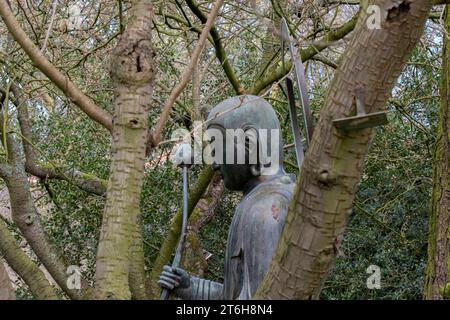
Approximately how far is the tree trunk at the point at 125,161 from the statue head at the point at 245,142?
0.52 meters

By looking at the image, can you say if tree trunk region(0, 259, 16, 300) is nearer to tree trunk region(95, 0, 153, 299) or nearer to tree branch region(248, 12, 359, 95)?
tree trunk region(95, 0, 153, 299)

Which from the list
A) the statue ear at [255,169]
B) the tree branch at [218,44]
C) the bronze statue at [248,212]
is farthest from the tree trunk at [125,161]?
the tree branch at [218,44]

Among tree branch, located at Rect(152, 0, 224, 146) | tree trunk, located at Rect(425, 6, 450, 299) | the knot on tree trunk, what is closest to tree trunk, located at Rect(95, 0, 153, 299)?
the knot on tree trunk

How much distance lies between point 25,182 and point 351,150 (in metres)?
3.67

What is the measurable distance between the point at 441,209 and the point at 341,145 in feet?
10.1

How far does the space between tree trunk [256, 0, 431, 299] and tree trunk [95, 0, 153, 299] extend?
2.56ft

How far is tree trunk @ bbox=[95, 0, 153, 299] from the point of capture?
2607 millimetres

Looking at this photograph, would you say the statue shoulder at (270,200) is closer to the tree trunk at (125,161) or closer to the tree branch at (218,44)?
the tree trunk at (125,161)

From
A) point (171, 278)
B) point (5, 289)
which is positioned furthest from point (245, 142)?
point (5, 289)

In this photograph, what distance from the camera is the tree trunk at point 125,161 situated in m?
2.61

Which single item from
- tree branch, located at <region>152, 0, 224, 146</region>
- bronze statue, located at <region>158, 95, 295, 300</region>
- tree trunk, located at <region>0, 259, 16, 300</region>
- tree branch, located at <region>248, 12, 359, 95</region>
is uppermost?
tree branch, located at <region>248, 12, 359, 95</region>

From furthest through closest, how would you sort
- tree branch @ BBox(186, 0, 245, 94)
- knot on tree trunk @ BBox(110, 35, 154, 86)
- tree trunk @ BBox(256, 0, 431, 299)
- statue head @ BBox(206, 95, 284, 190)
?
tree branch @ BBox(186, 0, 245, 94)
statue head @ BBox(206, 95, 284, 190)
knot on tree trunk @ BBox(110, 35, 154, 86)
tree trunk @ BBox(256, 0, 431, 299)
